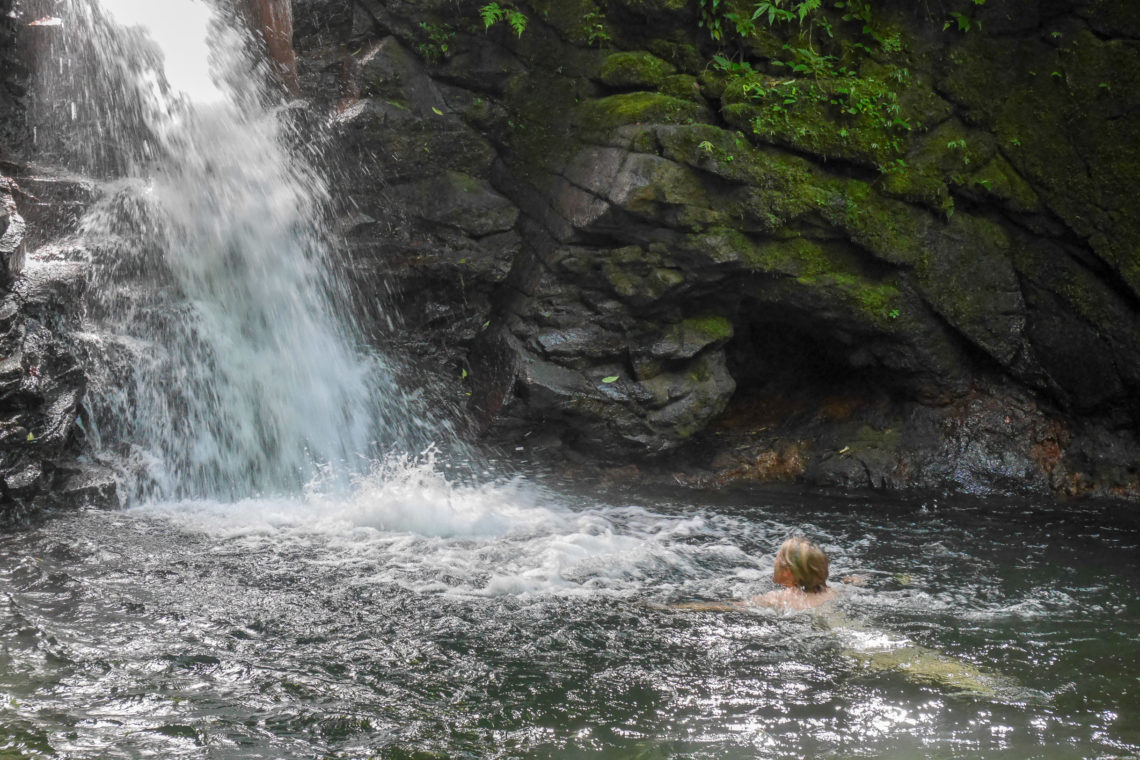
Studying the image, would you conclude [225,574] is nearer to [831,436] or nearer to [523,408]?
[523,408]

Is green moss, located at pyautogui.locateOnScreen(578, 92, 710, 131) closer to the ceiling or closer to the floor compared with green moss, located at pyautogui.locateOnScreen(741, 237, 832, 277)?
closer to the ceiling

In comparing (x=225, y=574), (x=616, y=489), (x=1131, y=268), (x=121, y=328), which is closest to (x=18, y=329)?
(x=121, y=328)

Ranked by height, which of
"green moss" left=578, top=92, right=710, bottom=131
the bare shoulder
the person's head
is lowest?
the bare shoulder

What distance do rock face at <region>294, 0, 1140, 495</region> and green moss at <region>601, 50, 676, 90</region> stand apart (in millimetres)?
30

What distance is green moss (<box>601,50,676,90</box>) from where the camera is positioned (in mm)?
11016

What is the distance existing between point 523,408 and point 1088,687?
696 centimetres

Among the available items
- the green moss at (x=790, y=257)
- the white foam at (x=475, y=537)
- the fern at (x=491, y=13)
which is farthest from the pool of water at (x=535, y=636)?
the fern at (x=491, y=13)

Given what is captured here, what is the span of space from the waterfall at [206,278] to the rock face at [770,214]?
1008mm

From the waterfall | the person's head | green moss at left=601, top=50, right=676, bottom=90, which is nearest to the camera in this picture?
the person's head

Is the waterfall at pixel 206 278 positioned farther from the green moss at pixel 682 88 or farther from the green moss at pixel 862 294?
the green moss at pixel 862 294

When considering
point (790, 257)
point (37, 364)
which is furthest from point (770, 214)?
point (37, 364)

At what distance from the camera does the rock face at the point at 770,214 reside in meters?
10.7

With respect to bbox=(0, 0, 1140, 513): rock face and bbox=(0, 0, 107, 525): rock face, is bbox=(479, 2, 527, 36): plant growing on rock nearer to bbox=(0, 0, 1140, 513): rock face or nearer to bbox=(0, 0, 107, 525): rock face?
bbox=(0, 0, 1140, 513): rock face

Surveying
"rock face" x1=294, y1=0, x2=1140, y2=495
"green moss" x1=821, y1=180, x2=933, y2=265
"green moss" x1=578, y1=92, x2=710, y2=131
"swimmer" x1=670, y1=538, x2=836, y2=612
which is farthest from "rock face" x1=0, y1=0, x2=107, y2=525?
"green moss" x1=821, y1=180, x2=933, y2=265
